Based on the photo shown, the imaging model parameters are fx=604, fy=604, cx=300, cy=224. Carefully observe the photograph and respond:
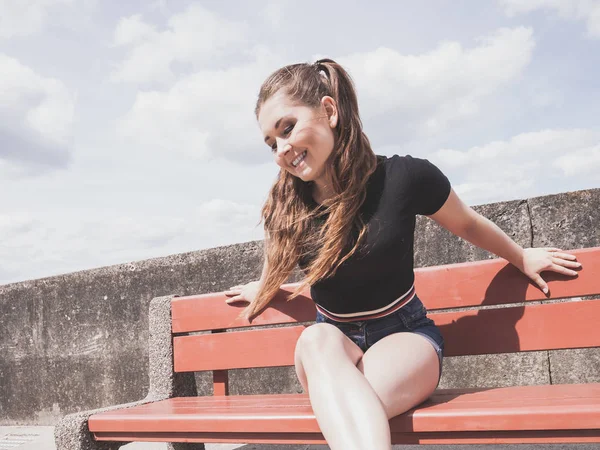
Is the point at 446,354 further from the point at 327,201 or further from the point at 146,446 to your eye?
the point at 146,446

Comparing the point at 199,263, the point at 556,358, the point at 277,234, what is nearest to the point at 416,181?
the point at 277,234

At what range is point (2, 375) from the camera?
5016mm

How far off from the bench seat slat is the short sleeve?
653 millimetres

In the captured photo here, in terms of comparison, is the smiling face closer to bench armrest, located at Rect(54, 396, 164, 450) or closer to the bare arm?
the bare arm

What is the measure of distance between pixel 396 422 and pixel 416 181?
80 cm

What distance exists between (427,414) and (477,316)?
0.70 meters

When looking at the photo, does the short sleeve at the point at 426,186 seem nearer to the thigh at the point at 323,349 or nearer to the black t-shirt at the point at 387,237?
the black t-shirt at the point at 387,237

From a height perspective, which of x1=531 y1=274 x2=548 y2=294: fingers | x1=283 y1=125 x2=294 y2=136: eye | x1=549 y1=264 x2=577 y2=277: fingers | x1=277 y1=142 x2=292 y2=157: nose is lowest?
x1=531 y1=274 x2=548 y2=294: fingers

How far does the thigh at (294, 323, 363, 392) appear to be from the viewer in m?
1.80

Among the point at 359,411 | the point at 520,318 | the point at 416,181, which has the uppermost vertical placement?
the point at 416,181

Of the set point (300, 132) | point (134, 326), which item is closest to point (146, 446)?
point (134, 326)

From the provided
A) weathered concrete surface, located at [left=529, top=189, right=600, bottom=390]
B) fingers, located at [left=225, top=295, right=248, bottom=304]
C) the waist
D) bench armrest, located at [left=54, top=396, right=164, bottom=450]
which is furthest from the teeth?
weathered concrete surface, located at [left=529, top=189, right=600, bottom=390]

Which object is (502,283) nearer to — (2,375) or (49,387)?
(49,387)

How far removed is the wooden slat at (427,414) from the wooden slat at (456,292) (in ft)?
1.14
